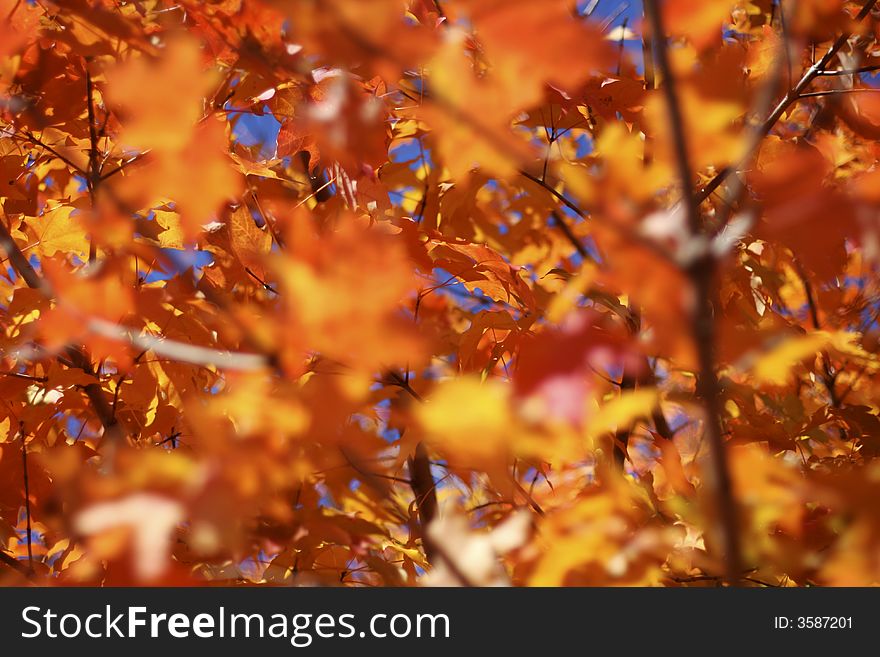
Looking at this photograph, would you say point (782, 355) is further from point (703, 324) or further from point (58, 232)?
point (58, 232)

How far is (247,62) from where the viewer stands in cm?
93

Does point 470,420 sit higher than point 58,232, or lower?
lower

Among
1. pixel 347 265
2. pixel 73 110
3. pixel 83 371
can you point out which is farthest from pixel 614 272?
pixel 73 110

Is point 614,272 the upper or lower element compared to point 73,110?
lower

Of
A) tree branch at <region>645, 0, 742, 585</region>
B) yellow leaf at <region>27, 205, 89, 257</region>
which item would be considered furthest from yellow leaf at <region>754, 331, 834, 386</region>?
yellow leaf at <region>27, 205, 89, 257</region>

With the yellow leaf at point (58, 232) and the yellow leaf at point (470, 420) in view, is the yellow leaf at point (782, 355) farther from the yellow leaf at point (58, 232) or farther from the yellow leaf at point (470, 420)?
the yellow leaf at point (58, 232)

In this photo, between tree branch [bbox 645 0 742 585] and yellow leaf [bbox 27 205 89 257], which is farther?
yellow leaf [bbox 27 205 89 257]

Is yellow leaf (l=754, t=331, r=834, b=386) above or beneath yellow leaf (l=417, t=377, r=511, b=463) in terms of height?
above

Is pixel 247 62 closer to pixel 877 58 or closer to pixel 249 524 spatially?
pixel 249 524

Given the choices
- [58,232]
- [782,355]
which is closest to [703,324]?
[782,355]

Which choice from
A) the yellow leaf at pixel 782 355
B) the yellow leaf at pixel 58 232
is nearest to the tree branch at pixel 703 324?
the yellow leaf at pixel 782 355

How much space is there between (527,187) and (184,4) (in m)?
0.91

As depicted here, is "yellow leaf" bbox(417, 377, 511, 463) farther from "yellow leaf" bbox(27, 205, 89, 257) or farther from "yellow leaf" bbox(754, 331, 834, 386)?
"yellow leaf" bbox(27, 205, 89, 257)

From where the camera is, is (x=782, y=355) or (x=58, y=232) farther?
(x=58, y=232)
